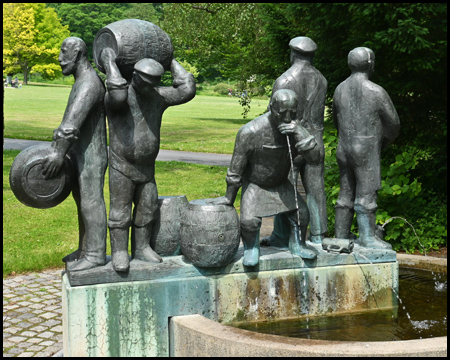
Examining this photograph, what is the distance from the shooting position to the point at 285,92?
4.84 m

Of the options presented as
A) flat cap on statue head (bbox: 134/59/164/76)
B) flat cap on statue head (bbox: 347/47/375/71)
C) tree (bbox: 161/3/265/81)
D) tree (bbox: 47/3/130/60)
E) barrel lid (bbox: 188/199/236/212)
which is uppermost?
tree (bbox: 47/3/130/60)

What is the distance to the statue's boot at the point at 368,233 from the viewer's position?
561 centimetres

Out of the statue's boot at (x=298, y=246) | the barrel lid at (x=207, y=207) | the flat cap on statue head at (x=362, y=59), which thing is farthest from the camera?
the flat cap on statue head at (x=362, y=59)

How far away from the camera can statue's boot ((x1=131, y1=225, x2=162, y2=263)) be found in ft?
16.5

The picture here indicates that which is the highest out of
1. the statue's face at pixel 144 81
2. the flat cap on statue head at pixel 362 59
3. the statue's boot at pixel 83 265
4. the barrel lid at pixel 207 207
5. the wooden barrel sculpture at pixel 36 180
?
the flat cap on statue head at pixel 362 59

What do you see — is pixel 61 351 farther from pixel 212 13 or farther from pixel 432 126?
pixel 212 13

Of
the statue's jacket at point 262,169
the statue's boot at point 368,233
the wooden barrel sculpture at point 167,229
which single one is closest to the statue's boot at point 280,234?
the statue's jacket at point 262,169

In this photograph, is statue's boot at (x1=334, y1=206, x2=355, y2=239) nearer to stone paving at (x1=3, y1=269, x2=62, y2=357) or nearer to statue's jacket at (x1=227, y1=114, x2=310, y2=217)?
statue's jacket at (x1=227, y1=114, x2=310, y2=217)

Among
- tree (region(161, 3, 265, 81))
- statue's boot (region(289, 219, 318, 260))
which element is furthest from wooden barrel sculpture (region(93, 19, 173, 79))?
tree (region(161, 3, 265, 81))

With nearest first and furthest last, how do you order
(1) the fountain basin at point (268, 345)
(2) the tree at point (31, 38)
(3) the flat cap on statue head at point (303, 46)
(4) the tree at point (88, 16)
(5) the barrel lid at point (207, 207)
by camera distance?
(1) the fountain basin at point (268, 345) → (5) the barrel lid at point (207, 207) → (3) the flat cap on statue head at point (303, 46) → (2) the tree at point (31, 38) → (4) the tree at point (88, 16)

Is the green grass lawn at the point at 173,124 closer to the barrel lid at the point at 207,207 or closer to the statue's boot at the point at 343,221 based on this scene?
the statue's boot at the point at 343,221

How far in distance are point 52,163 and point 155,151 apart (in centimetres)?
79

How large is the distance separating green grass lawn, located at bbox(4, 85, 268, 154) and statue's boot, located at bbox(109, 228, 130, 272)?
1489cm

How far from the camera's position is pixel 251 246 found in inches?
202
